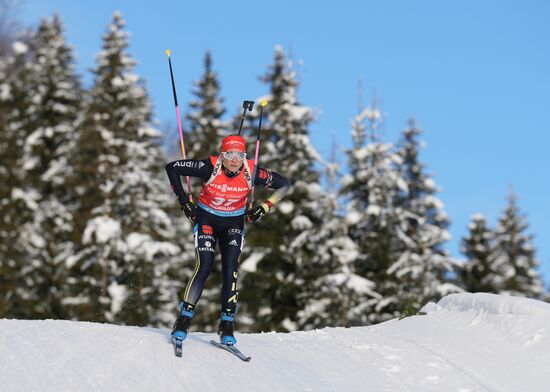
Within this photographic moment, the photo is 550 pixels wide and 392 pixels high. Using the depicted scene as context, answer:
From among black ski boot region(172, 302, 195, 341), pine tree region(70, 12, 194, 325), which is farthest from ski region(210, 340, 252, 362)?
pine tree region(70, 12, 194, 325)

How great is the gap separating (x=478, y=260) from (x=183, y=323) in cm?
3300

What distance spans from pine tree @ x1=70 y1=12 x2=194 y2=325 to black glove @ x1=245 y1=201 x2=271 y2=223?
17.6 m

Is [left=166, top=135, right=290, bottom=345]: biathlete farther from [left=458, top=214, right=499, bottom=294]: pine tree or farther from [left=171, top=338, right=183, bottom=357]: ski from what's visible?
[left=458, top=214, right=499, bottom=294]: pine tree

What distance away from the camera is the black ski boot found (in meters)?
7.67

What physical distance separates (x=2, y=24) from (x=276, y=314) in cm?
1597

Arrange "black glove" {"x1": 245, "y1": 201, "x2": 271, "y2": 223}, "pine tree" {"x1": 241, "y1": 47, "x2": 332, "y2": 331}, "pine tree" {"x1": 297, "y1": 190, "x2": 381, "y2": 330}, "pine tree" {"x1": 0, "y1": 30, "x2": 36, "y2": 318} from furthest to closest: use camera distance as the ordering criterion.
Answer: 1. "pine tree" {"x1": 0, "y1": 30, "x2": 36, "y2": 318}
2. "pine tree" {"x1": 241, "y1": 47, "x2": 332, "y2": 331}
3. "pine tree" {"x1": 297, "y1": 190, "x2": 381, "y2": 330}
4. "black glove" {"x1": 245, "y1": 201, "x2": 271, "y2": 223}

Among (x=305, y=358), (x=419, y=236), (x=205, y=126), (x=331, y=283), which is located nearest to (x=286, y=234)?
(x=331, y=283)

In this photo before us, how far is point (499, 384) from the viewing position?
761cm

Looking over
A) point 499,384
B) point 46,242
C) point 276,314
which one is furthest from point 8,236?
point 499,384

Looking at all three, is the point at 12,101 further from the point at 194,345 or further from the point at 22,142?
the point at 194,345

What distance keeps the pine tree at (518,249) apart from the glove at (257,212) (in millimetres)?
35559

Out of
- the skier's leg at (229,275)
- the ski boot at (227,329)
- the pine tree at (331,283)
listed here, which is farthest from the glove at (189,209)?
the pine tree at (331,283)

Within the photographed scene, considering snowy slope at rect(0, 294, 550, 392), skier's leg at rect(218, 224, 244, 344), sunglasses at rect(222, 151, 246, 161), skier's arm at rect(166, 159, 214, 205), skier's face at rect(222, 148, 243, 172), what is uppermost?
sunglasses at rect(222, 151, 246, 161)

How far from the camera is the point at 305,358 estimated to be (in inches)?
325
